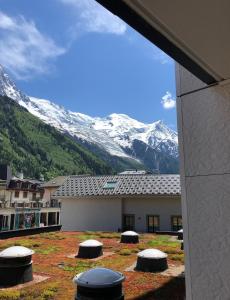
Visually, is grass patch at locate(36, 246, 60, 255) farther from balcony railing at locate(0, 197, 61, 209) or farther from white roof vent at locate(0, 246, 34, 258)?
balcony railing at locate(0, 197, 61, 209)

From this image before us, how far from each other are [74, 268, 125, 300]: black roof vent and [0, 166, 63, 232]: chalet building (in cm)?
4332

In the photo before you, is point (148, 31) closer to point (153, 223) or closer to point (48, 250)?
Result: point (48, 250)

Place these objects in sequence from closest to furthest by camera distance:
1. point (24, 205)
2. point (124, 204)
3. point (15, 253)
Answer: point (15, 253)
point (124, 204)
point (24, 205)

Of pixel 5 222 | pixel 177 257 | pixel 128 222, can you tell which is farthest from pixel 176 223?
pixel 5 222

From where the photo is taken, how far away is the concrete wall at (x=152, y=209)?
2859 cm

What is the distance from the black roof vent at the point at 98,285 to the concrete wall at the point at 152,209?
22912 millimetres

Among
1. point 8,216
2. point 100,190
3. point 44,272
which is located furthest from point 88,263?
point 8,216

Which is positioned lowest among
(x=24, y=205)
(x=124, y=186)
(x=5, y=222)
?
(x=5, y=222)

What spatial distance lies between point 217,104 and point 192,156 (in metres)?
0.67

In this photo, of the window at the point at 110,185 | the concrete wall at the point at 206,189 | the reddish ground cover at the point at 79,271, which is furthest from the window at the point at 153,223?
the concrete wall at the point at 206,189

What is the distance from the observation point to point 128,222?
30078 mm

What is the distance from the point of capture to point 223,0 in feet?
7.39

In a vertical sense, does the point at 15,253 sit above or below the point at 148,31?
below

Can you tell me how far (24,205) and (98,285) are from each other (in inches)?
2577
